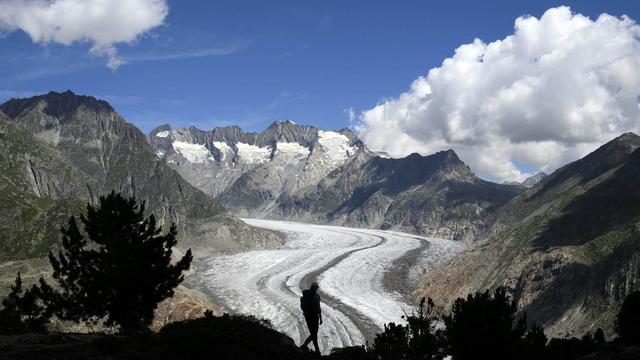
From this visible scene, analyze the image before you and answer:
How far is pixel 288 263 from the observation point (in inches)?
5674

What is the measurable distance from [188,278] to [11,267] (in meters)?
46.7

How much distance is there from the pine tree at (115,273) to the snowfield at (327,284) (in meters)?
37.3

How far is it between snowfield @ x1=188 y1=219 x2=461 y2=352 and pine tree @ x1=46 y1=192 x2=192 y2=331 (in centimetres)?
3730

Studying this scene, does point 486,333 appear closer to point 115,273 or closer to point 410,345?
point 410,345

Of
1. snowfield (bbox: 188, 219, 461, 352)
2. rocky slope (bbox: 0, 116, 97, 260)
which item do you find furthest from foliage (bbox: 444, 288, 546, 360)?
rocky slope (bbox: 0, 116, 97, 260)

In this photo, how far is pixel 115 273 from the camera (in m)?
30.3

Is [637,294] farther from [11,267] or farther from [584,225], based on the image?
[11,267]

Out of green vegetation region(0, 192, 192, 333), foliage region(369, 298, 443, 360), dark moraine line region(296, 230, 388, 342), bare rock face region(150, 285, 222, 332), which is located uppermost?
green vegetation region(0, 192, 192, 333)

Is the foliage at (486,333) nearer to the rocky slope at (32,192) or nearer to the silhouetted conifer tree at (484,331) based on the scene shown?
the silhouetted conifer tree at (484,331)

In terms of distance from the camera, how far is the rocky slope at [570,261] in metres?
65.0

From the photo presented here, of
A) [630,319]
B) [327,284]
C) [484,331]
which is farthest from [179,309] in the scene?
[630,319]

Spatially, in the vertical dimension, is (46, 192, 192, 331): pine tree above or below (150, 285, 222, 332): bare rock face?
above

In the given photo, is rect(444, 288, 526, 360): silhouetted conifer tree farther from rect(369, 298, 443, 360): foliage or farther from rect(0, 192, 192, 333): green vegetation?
rect(0, 192, 192, 333): green vegetation

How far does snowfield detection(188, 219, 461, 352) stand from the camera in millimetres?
78062
